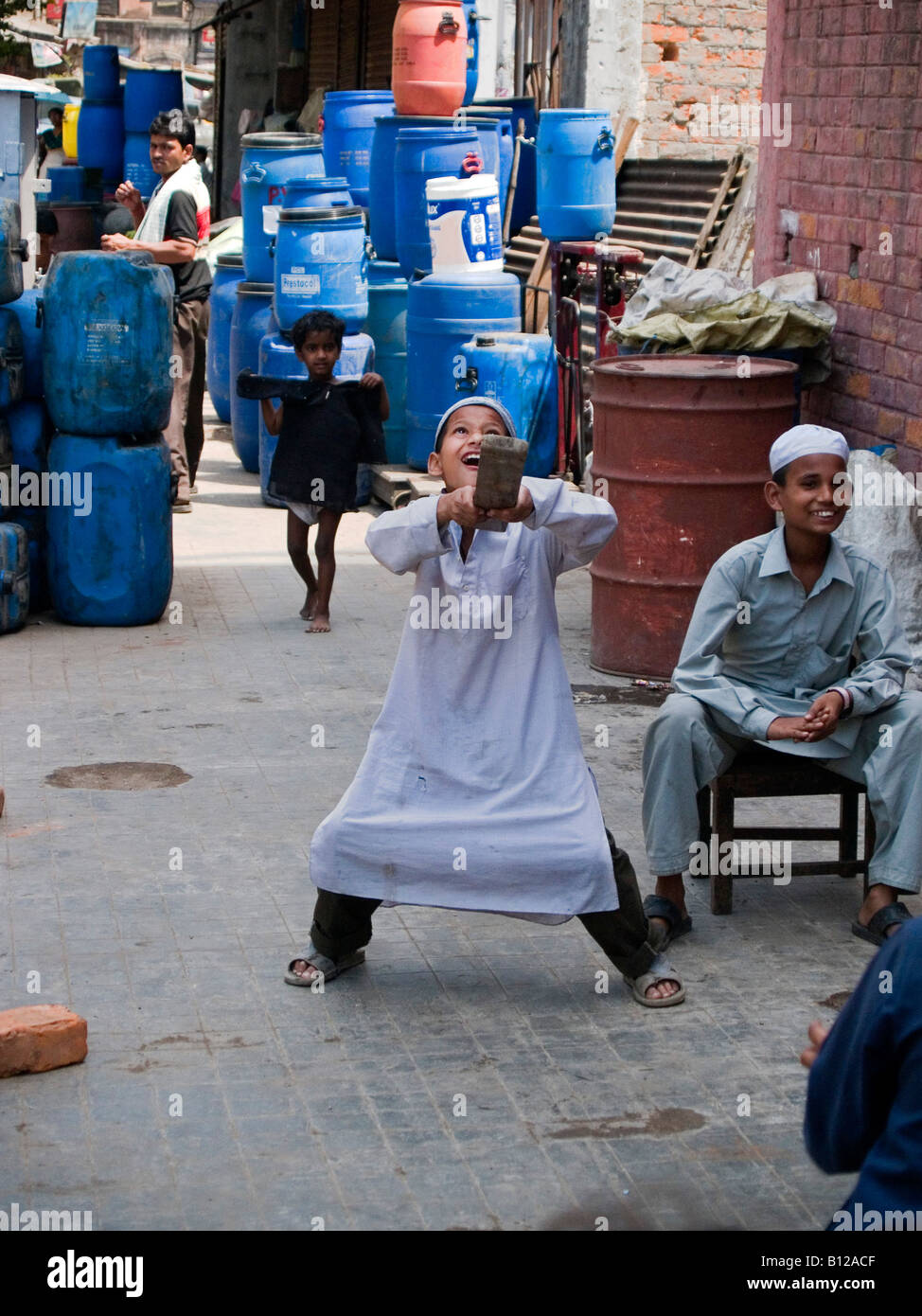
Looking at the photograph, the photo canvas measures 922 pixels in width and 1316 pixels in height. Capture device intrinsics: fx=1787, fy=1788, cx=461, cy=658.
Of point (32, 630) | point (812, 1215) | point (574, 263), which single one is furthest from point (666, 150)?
point (812, 1215)

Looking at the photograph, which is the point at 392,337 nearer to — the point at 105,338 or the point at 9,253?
the point at 105,338

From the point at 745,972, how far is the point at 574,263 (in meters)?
7.26

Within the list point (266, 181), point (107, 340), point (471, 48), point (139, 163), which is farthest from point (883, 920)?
point (139, 163)

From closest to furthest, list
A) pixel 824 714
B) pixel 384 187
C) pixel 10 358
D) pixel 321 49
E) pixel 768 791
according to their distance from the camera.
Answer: pixel 824 714 → pixel 768 791 → pixel 10 358 → pixel 384 187 → pixel 321 49

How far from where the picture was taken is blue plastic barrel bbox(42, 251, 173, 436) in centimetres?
780

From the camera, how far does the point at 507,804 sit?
415 centimetres

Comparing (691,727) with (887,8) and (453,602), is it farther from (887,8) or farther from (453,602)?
(887,8)

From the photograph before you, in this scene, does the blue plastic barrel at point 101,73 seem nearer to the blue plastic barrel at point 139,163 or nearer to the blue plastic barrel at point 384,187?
the blue plastic barrel at point 139,163

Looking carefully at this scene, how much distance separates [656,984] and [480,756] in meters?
0.71

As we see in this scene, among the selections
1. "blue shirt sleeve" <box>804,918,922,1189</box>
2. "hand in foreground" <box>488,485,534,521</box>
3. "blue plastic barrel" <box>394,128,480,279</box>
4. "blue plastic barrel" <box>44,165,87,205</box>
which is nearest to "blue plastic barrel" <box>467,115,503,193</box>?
"blue plastic barrel" <box>394,128,480,279</box>

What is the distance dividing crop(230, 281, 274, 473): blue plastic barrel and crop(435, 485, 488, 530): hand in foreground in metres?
7.55

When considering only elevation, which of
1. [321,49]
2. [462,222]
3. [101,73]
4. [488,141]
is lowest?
[462,222]

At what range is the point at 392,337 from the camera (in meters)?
11.5

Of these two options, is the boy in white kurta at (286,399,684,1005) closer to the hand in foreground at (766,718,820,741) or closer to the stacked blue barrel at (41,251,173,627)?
the hand in foreground at (766,718,820,741)
